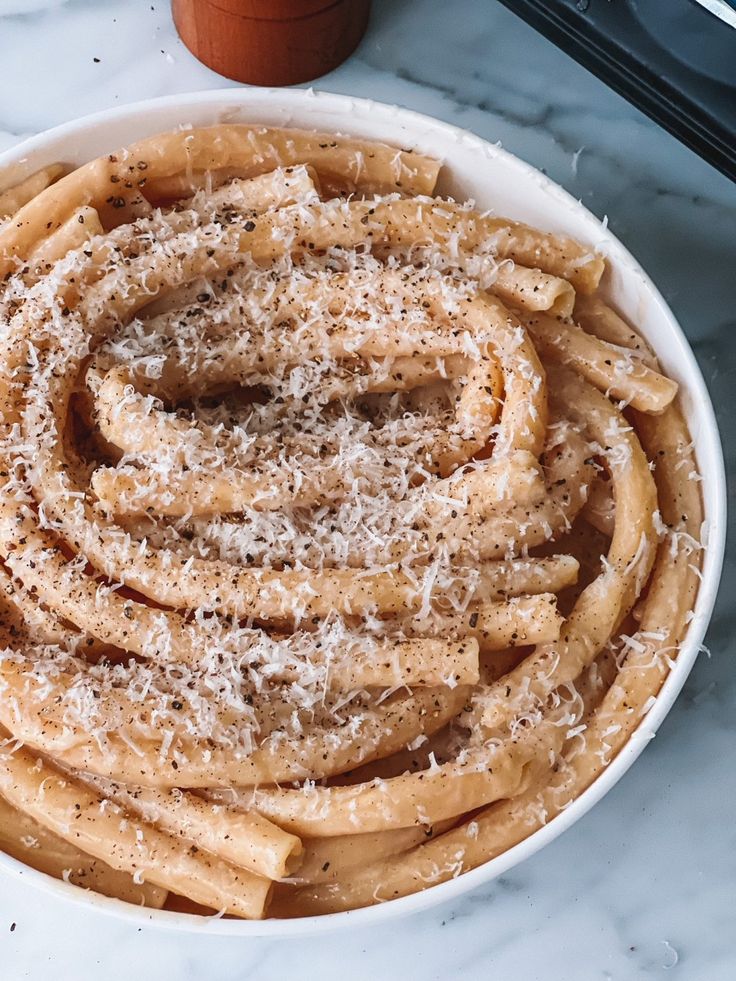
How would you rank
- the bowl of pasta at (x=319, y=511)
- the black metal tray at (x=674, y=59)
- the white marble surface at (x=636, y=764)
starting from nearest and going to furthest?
1. the bowl of pasta at (x=319, y=511)
2. the black metal tray at (x=674, y=59)
3. the white marble surface at (x=636, y=764)

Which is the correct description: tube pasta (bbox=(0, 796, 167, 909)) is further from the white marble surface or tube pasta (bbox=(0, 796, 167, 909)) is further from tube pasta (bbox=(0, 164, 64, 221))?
tube pasta (bbox=(0, 164, 64, 221))

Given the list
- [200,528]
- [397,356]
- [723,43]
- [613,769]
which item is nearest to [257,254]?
[397,356]

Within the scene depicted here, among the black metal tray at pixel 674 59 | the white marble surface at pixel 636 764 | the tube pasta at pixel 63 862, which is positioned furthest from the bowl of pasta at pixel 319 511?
the white marble surface at pixel 636 764

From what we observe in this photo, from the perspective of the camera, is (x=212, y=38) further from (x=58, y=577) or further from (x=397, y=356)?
(x=58, y=577)

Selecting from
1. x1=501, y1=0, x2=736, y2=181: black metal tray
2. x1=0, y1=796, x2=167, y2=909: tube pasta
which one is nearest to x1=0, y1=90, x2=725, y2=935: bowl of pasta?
x1=0, y1=796, x2=167, y2=909: tube pasta

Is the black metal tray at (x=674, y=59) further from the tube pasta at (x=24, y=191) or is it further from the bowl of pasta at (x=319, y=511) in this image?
the tube pasta at (x=24, y=191)

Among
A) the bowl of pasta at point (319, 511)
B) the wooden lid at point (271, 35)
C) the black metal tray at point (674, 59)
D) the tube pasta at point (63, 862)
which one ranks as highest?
the black metal tray at point (674, 59)
